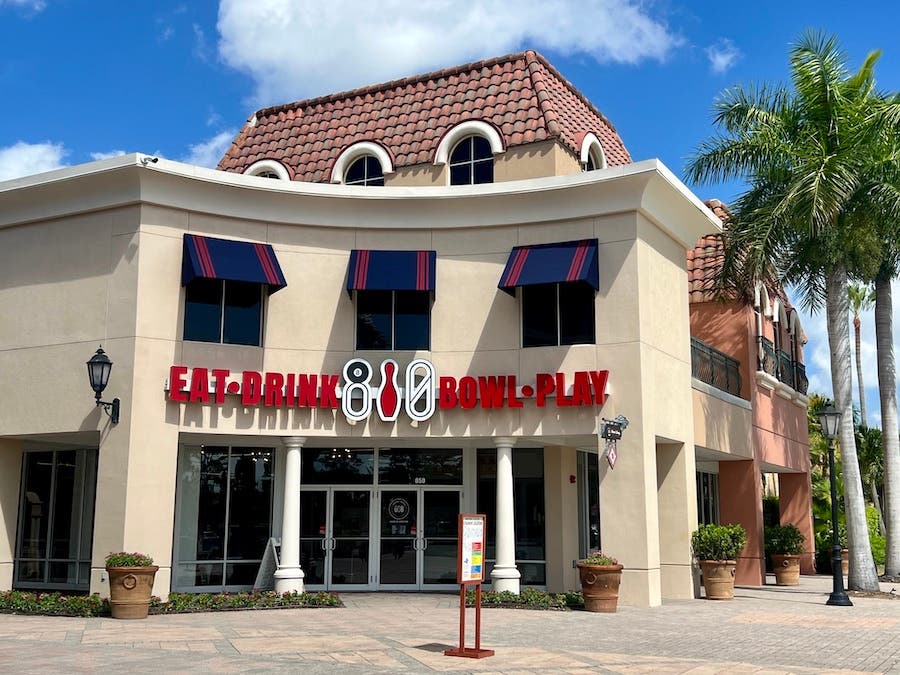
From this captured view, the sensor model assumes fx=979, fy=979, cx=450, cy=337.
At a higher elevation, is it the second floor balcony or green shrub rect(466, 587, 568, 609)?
the second floor balcony

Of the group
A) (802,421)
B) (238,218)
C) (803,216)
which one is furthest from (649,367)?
(802,421)

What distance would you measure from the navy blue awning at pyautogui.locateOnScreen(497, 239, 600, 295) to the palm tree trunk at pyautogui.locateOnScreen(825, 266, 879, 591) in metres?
7.65

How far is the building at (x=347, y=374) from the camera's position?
64.8ft

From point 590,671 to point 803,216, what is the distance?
13703mm

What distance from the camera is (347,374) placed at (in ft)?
68.5

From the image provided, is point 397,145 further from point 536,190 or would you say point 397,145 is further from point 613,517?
point 613,517

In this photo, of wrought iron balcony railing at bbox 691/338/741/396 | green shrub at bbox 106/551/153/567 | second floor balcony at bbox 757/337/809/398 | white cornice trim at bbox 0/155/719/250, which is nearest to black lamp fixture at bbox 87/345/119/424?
green shrub at bbox 106/551/153/567

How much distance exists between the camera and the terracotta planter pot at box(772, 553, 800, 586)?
27.1m

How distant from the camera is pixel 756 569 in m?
26.8

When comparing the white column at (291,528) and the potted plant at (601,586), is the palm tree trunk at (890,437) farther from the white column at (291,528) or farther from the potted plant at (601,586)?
the white column at (291,528)

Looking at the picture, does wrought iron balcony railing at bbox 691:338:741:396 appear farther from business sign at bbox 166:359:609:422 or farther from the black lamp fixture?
the black lamp fixture

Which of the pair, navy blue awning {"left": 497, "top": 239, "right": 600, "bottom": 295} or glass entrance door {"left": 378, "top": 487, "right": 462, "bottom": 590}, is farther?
glass entrance door {"left": 378, "top": 487, "right": 462, "bottom": 590}

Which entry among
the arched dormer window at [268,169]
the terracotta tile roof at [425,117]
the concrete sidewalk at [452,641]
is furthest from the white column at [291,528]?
the arched dormer window at [268,169]

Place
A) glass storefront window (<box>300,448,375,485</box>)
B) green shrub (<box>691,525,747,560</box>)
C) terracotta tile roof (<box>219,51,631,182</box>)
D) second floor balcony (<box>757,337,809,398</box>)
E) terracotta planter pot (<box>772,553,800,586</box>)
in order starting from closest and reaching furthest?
1. green shrub (<box>691,525,747,560</box>)
2. glass storefront window (<box>300,448,375,485</box>)
3. terracotta tile roof (<box>219,51,631,182</box>)
4. terracotta planter pot (<box>772,553,800,586</box>)
5. second floor balcony (<box>757,337,809,398</box>)
